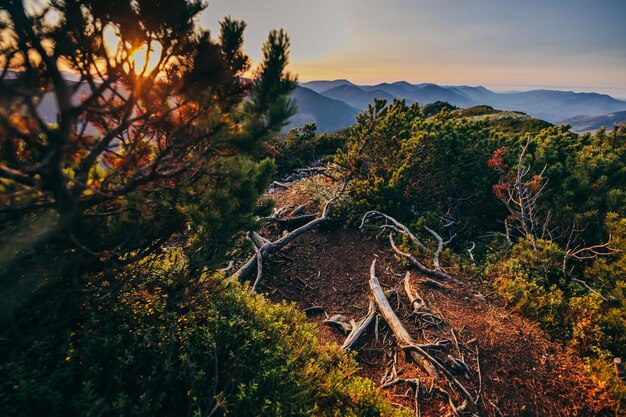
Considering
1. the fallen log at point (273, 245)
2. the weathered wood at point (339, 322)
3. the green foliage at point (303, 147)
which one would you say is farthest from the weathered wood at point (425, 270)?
the green foliage at point (303, 147)

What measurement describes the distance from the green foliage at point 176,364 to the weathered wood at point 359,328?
82cm

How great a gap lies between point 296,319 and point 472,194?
8731 mm

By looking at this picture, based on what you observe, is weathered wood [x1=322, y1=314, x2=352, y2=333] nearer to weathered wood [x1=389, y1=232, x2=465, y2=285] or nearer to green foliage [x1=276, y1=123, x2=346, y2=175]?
weathered wood [x1=389, y1=232, x2=465, y2=285]

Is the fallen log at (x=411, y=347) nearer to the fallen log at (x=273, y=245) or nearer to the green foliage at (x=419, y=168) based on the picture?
the fallen log at (x=273, y=245)

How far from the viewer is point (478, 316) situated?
19.6 feet

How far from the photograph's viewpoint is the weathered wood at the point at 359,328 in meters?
5.50

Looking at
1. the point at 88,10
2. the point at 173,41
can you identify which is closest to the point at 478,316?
the point at 173,41

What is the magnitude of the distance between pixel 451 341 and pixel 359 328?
174cm

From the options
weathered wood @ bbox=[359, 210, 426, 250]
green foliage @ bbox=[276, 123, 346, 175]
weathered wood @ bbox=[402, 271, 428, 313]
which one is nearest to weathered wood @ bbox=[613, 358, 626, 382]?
weathered wood @ bbox=[402, 271, 428, 313]

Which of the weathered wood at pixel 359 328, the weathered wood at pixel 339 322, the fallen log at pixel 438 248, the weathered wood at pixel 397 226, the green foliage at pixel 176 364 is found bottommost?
the weathered wood at pixel 339 322

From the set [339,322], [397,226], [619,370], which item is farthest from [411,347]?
[397,226]

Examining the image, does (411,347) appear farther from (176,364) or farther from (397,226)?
(397,226)

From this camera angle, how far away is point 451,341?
5230mm

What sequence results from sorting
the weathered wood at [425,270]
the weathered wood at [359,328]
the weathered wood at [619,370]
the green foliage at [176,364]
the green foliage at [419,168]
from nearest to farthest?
1. the green foliage at [176,364]
2. the weathered wood at [619,370]
3. the weathered wood at [359,328]
4. the weathered wood at [425,270]
5. the green foliage at [419,168]
